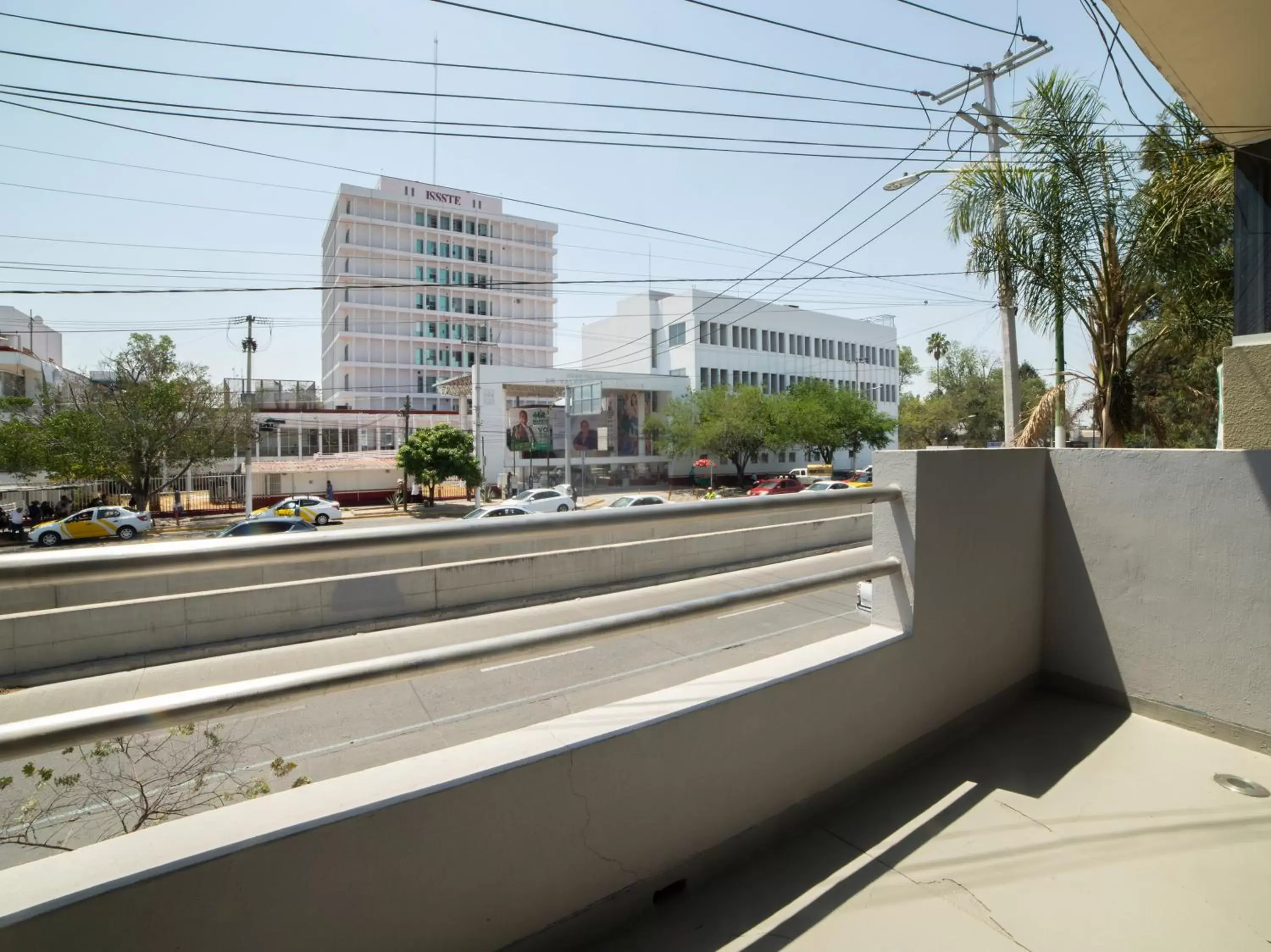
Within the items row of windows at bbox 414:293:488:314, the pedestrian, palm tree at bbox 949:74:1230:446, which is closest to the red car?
palm tree at bbox 949:74:1230:446

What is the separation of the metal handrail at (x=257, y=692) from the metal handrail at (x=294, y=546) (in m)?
0.25

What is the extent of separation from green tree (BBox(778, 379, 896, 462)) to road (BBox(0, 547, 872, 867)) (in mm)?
42480

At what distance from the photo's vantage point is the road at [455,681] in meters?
3.27

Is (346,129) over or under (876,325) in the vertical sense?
under

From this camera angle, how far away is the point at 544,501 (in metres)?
34.9

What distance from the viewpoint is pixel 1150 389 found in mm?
10578

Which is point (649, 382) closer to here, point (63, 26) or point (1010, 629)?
point (63, 26)

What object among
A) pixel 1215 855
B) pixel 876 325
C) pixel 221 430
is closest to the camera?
pixel 1215 855

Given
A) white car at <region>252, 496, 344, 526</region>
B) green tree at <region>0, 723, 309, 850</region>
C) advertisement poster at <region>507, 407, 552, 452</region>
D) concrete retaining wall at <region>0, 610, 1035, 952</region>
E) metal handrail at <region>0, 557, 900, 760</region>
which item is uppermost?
advertisement poster at <region>507, 407, 552, 452</region>

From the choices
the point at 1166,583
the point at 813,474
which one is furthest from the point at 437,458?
the point at 1166,583

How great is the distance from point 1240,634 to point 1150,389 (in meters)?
9.36

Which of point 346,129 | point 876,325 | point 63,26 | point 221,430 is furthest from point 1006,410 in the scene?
point 876,325

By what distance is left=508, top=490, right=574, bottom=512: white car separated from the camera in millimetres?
33969

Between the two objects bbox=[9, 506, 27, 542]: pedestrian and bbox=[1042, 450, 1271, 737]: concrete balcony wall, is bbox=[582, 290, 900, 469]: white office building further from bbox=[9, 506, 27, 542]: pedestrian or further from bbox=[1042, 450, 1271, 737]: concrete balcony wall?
bbox=[1042, 450, 1271, 737]: concrete balcony wall
